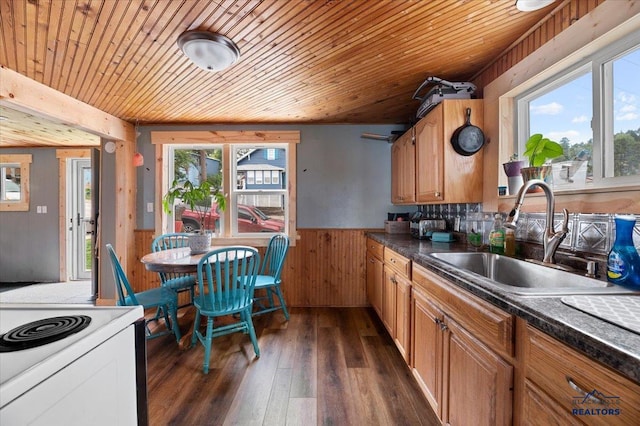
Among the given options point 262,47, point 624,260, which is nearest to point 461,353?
point 624,260

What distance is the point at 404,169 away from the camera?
2822 millimetres

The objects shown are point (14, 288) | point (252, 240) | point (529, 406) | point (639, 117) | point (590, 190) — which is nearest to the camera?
point (529, 406)

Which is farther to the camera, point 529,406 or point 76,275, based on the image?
point 76,275

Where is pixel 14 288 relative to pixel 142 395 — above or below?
below

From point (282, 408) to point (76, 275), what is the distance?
4.63 meters

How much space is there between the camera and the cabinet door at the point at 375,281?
8.39 feet

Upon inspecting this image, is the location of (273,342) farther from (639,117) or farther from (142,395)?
(639,117)

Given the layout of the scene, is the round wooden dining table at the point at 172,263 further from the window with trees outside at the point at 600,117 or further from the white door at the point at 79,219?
the white door at the point at 79,219

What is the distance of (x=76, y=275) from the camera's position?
4.38 m

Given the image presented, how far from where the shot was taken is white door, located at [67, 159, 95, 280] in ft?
14.2

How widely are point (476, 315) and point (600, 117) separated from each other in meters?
1.17

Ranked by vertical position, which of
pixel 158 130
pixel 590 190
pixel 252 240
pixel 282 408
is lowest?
pixel 282 408

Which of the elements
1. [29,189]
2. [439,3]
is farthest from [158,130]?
[439,3]

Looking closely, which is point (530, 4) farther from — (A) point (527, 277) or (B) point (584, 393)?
(B) point (584, 393)
